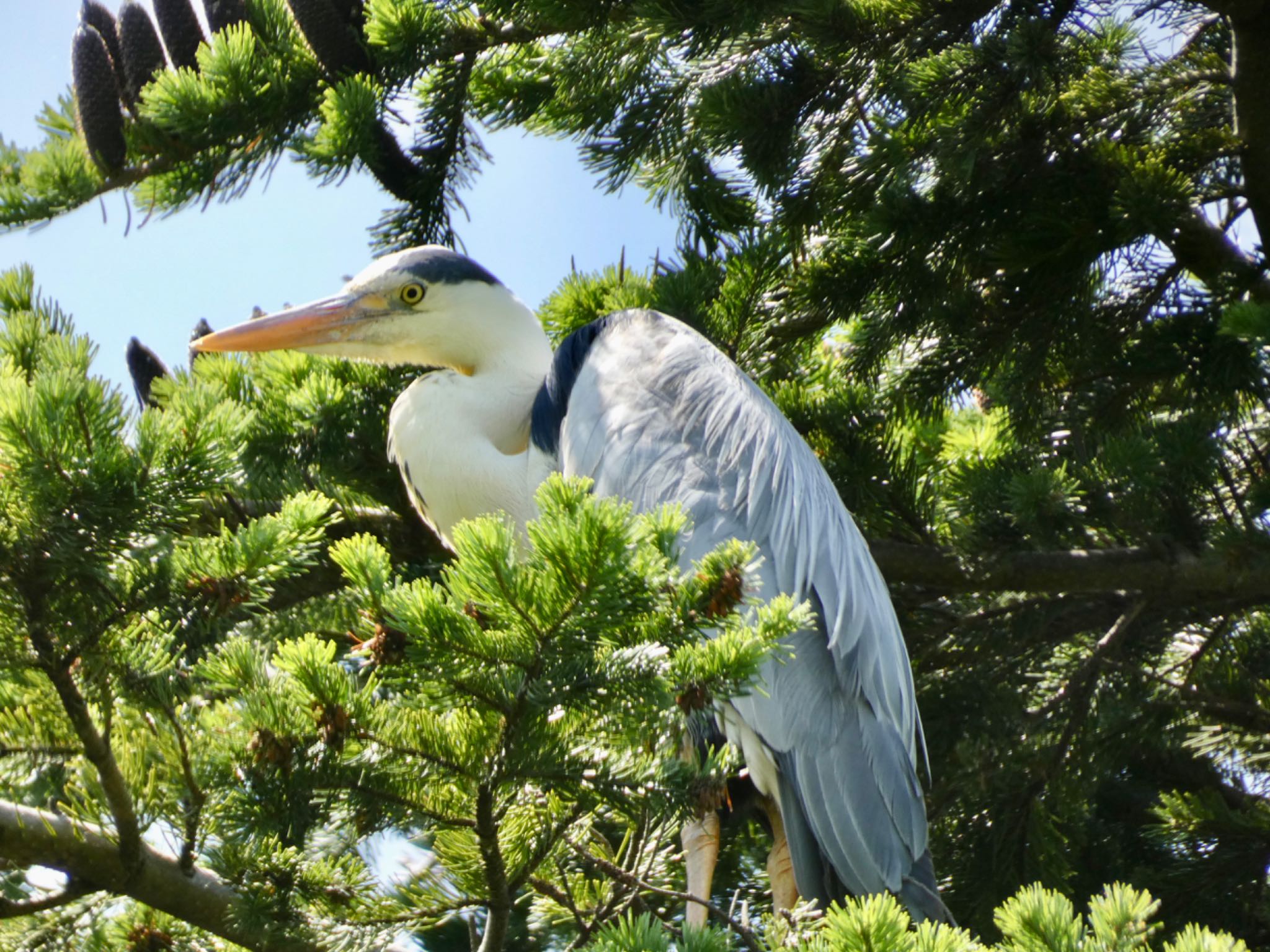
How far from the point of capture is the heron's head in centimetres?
313

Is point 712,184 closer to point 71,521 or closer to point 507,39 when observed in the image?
point 507,39

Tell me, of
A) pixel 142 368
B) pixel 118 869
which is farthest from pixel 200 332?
pixel 118 869

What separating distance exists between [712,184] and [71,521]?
1970mm

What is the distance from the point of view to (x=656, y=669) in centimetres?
132

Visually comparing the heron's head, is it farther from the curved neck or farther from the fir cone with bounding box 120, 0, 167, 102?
the fir cone with bounding box 120, 0, 167, 102

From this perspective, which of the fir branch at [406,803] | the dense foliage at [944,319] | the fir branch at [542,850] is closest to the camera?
the fir branch at [406,803]

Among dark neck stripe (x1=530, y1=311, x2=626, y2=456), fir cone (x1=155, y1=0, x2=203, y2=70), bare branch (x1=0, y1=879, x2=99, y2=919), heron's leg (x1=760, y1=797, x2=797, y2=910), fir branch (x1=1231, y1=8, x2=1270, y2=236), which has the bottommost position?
bare branch (x1=0, y1=879, x2=99, y2=919)

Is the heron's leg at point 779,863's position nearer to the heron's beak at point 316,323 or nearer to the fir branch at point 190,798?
the fir branch at point 190,798

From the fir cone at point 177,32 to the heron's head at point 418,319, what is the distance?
23.4 inches

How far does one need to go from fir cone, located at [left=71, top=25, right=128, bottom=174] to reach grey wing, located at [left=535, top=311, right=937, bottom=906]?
1.02m

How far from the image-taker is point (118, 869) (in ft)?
5.89

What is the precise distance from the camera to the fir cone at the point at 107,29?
2.83 metres

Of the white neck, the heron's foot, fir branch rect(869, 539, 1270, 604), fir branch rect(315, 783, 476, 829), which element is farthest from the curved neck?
fir branch rect(315, 783, 476, 829)

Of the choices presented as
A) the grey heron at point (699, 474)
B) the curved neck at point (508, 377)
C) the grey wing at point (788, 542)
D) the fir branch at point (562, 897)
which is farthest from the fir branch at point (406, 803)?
the curved neck at point (508, 377)
